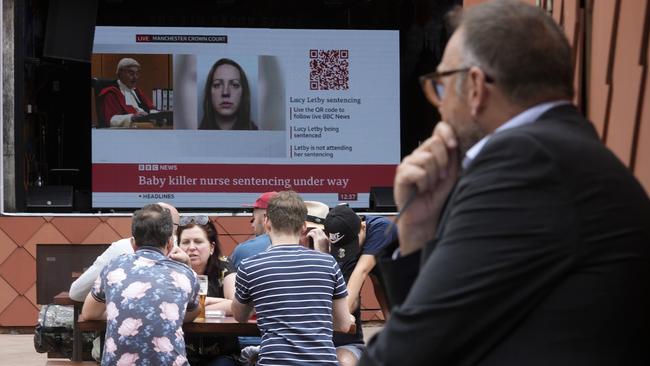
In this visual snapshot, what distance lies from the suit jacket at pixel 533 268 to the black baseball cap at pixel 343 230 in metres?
4.48

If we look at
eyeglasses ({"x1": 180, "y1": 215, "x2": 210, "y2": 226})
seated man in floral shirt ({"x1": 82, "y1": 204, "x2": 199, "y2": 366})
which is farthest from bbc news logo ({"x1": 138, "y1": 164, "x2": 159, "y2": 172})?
seated man in floral shirt ({"x1": 82, "y1": 204, "x2": 199, "y2": 366})

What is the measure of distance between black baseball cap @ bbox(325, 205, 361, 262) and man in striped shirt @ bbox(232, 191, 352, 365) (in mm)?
1060

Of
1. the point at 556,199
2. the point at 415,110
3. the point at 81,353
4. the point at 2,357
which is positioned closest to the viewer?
the point at 556,199

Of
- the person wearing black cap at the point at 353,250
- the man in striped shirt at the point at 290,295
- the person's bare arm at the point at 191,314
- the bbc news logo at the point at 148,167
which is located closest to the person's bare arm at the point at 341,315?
the man in striped shirt at the point at 290,295

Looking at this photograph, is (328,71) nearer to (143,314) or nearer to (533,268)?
(143,314)

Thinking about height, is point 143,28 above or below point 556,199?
above

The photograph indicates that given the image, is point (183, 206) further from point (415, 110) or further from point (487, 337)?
point (487, 337)

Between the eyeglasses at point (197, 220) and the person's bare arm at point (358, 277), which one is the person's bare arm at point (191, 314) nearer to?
the person's bare arm at point (358, 277)

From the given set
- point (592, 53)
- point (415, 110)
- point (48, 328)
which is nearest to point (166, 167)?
point (415, 110)

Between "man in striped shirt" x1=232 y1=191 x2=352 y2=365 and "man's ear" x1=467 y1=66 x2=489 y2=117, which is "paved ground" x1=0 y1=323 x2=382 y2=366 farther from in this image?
"man's ear" x1=467 y1=66 x2=489 y2=117

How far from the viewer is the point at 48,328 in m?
6.19

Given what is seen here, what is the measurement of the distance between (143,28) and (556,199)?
12170 mm

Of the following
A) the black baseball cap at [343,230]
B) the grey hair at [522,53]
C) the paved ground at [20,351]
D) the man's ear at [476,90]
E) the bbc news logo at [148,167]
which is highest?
the grey hair at [522,53]

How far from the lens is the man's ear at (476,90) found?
166cm
